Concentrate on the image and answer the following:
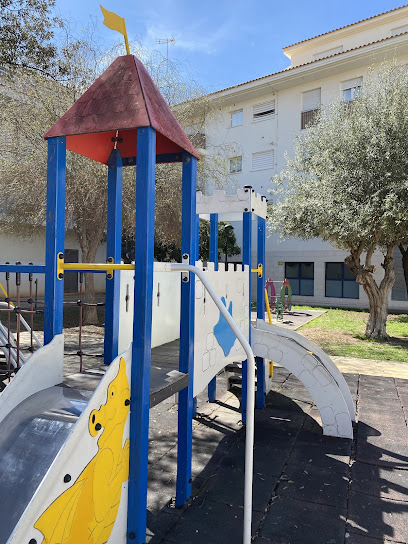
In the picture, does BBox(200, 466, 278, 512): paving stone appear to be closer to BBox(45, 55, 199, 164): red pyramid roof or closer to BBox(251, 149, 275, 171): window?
BBox(45, 55, 199, 164): red pyramid roof

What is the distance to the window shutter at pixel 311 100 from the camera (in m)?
18.2

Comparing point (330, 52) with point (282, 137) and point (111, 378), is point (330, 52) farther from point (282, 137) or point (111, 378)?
point (111, 378)

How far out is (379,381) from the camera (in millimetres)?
5953

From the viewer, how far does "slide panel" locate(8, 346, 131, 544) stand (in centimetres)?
152

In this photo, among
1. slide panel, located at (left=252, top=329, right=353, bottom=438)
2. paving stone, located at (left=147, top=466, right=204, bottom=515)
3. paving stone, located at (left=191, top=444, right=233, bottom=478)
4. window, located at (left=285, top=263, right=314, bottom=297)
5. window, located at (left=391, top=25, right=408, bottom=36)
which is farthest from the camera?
window, located at (left=285, top=263, right=314, bottom=297)

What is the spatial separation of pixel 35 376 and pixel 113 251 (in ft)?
3.69

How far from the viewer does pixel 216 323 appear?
337 cm

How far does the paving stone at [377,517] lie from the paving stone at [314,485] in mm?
98

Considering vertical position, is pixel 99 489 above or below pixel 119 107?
below

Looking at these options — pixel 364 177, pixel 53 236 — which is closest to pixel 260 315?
pixel 53 236

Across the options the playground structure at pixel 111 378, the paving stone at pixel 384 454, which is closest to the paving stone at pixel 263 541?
the playground structure at pixel 111 378

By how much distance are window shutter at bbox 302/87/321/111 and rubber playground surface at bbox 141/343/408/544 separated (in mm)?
16457

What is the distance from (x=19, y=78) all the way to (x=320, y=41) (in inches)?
698

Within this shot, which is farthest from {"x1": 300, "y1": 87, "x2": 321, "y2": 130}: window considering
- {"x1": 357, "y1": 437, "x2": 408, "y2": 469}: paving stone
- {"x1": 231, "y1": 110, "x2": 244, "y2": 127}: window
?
{"x1": 357, "y1": 437, "x2": 408, "y2": 469}: paving stone
